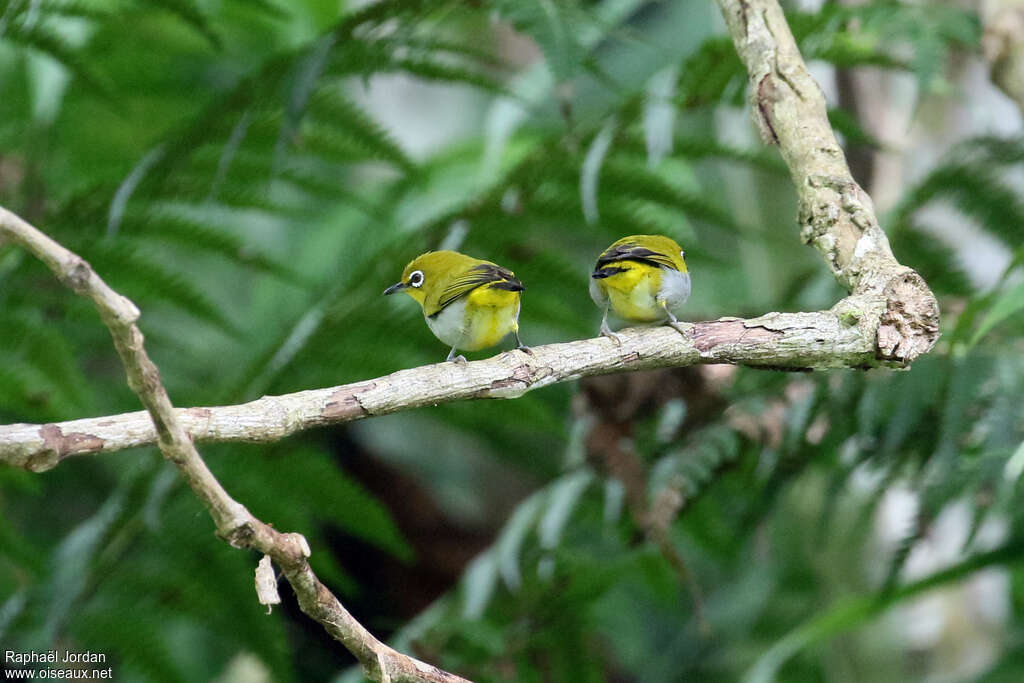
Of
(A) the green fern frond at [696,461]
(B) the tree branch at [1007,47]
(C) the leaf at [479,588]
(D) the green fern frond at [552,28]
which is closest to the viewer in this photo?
(D) the green fern frond at [552,28]

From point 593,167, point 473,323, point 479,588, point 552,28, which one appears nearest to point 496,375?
point 473,323

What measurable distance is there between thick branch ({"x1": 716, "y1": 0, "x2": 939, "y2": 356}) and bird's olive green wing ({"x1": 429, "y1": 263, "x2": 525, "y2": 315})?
35 cm

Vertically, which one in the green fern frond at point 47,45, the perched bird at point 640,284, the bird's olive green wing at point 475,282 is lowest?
the perched bird at point 640,284

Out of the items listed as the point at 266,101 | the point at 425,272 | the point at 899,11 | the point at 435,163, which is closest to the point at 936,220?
the point at 899,11

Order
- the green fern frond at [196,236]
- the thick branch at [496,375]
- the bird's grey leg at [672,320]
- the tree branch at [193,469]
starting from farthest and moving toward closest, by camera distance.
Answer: the green fern frond at [196,236], the bird's grey leg at [672,320], the thick branch at [496,375], the tree branch at [193,469]

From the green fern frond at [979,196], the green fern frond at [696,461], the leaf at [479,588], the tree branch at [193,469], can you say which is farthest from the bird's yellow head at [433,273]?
the green fern frond at [979,196]

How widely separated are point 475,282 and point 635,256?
0.16 metres

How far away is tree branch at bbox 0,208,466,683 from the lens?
603 mm

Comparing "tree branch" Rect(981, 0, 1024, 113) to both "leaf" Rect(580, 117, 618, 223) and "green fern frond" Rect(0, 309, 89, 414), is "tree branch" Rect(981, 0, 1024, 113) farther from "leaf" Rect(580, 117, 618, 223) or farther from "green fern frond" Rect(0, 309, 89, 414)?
"green fern frond" Rect(0, 309, 89, 414)

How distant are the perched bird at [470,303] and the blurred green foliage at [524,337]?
502 mm

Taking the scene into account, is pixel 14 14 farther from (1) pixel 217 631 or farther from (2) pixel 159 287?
(1) pixel 217 631

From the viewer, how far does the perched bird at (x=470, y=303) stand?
921 mm

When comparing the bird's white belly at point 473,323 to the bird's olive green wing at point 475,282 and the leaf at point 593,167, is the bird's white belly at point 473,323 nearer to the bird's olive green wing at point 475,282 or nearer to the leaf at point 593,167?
the bird's olive green wing at point 475,282

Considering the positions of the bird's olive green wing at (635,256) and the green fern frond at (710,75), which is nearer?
the bird's olive green wing at (635,256)
